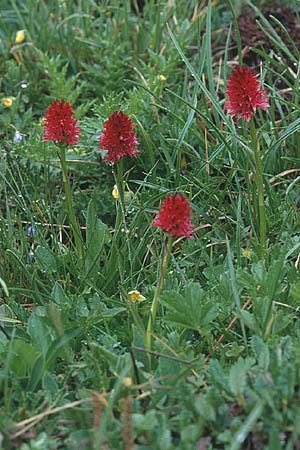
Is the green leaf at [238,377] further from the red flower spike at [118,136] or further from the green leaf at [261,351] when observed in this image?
the red flower spike at [118,136]

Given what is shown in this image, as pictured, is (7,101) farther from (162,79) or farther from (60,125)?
(60,125)

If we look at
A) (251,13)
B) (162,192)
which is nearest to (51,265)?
(162,192)

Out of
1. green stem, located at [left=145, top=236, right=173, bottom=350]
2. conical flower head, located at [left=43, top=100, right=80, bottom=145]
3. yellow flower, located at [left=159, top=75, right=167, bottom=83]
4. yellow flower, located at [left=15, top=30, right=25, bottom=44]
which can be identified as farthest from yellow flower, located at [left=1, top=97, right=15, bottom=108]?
green stem, located at [left=145, top=236, right=173, bottom=350]

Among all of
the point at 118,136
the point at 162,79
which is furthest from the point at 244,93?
the point at 162,79

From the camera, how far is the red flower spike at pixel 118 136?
218cm

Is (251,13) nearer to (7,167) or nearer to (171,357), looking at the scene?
(7,167)

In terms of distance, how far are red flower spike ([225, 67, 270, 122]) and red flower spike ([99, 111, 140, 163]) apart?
292mm

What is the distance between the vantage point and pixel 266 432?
66.1 inches

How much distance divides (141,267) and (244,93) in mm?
684

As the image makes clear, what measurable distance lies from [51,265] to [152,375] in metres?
0.68

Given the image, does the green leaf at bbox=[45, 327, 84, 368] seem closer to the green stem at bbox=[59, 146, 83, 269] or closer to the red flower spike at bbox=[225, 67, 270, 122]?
the green stem at bbox=[59, 146, 83, 269]

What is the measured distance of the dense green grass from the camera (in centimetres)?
173

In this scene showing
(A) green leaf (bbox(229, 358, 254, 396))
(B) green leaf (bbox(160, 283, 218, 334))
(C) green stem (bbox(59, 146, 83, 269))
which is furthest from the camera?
(C) green stem (bbox(59, 146, 83, 269))

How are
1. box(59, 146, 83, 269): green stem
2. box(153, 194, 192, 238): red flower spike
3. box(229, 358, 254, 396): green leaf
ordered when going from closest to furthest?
1. box(229, 358, 254, 396): green leaf
2. box(153, 194, 192, 238): red flower spike
3. box(59, 146, 83, 269): green stem
